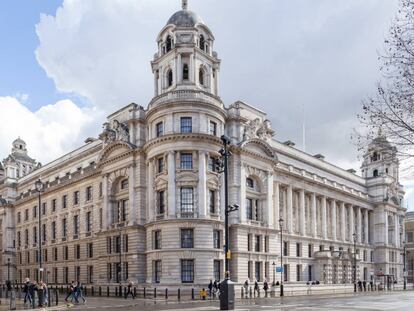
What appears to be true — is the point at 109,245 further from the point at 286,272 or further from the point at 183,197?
the point at 286,272

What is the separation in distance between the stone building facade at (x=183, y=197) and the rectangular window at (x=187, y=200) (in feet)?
0.50

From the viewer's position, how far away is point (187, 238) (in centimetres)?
5284

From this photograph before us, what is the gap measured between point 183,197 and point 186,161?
3.92 metres

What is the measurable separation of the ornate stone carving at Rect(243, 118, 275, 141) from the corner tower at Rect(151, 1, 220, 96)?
18.8ft

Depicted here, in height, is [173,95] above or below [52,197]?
above

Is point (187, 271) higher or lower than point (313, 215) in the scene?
lower

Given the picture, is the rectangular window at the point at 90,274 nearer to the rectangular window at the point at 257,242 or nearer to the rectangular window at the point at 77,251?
the rectangular window at the point at 77,251

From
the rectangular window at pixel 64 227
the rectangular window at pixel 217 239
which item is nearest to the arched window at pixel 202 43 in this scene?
the rectangular window at pixel 217 239

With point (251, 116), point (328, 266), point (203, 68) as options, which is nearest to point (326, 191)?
point (328, 266)

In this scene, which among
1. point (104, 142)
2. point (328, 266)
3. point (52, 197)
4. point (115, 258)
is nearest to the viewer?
point (115, 258)

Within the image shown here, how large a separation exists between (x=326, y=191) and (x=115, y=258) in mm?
39780

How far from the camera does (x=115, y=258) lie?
199ft

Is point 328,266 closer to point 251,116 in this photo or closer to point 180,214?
point 251,116

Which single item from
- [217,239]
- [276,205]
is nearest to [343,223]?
[276,205]
